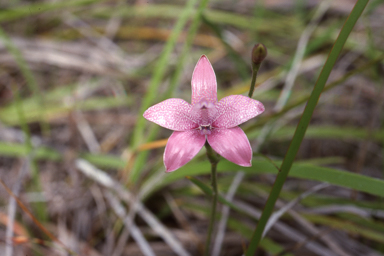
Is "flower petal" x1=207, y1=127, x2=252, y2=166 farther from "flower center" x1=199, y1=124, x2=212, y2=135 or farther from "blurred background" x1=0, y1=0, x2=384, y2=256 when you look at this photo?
"blurred background" x1=0, y1=0, x2=384, y2=256

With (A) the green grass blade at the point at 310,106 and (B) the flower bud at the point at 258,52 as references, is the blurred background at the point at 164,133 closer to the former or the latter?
(A) the green grass blade at the point at 310,106

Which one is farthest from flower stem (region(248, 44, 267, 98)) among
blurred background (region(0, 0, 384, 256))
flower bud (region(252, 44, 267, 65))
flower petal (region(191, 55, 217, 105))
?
blurred background (region(0, 0, 384, 256))

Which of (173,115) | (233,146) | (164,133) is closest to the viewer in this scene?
(233,146)

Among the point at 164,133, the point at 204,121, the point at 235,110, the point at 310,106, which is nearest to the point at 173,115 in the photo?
the point at 204,121

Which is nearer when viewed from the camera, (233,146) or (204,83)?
(233,146)

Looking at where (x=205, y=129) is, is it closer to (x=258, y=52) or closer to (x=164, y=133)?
(x=258, y=52)

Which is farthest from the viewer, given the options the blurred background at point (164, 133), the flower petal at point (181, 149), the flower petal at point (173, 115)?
the blurred background at point (164, 133)

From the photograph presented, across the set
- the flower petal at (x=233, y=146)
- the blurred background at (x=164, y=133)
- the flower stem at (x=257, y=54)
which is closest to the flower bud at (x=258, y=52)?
the flower stem at (x=257, y=54)

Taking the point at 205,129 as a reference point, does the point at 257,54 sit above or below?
above
